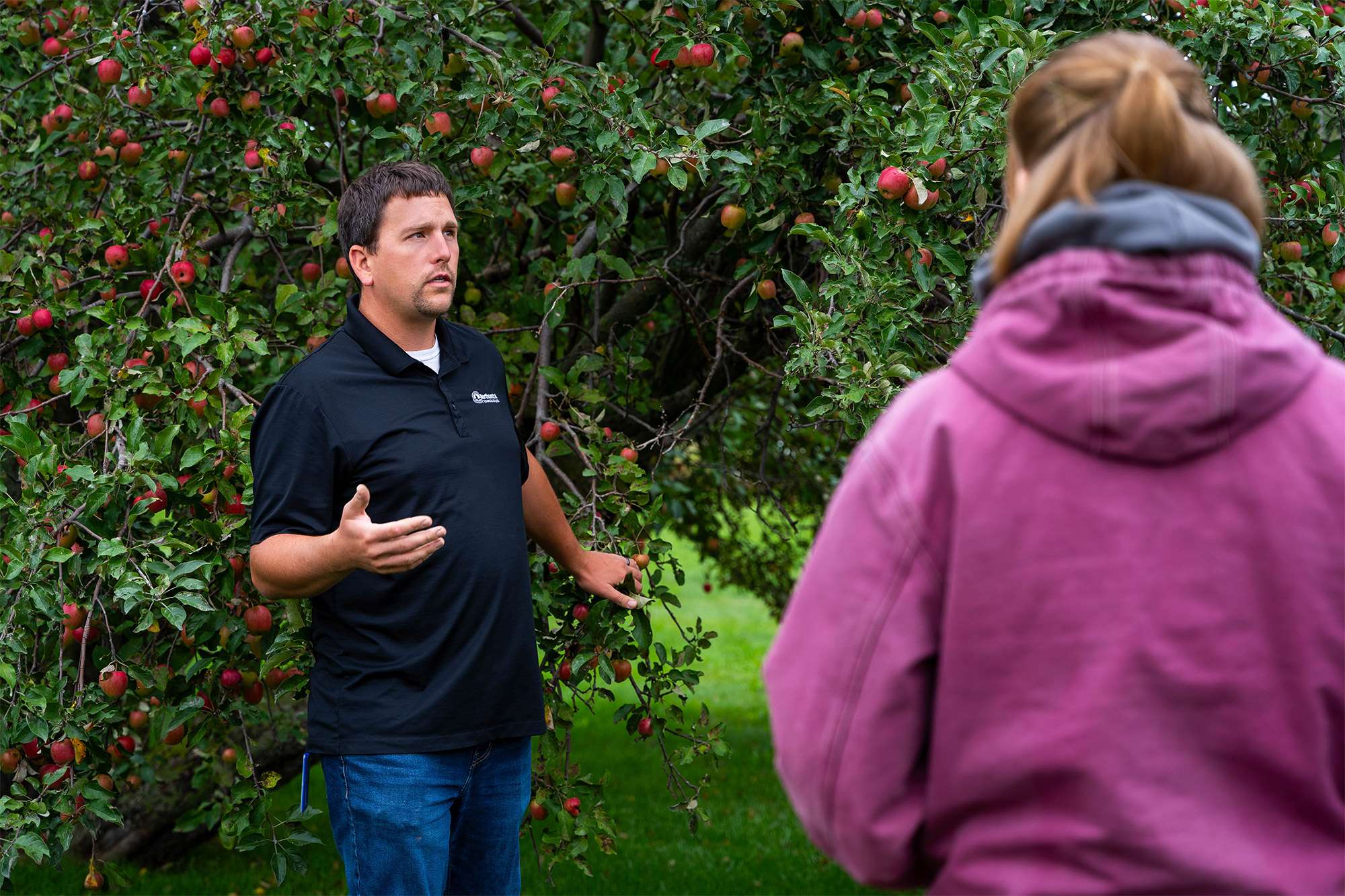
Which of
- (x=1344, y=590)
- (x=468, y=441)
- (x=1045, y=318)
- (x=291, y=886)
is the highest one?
(x=1045, y=318)

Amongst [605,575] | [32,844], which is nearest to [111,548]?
[32,844]

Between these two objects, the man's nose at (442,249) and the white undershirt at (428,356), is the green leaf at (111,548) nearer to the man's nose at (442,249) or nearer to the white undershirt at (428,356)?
the white undershirt at (428,356)

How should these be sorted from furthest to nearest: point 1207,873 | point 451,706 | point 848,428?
1. point 848,428
2. point 451,706
3. point 1207,873

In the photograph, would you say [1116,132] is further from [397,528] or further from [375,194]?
[375,194]

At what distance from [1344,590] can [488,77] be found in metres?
2.58

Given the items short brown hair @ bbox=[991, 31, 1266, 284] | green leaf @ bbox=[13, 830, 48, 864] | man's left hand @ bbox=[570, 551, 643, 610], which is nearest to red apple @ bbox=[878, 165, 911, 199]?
man's left hand @ bbox=[570, 551, 643, 610]

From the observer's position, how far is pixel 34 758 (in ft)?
9.85

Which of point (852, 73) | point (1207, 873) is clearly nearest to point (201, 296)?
point (852, 73)

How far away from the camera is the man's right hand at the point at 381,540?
215 cm

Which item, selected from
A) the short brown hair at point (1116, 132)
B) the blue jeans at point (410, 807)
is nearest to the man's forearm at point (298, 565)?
the blue jeans at point (410, 807)

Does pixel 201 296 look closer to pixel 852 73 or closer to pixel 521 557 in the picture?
pixel 521 557

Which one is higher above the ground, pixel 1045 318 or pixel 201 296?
pixel 1045 318

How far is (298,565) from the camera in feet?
7.54

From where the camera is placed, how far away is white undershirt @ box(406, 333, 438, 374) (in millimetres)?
2598
